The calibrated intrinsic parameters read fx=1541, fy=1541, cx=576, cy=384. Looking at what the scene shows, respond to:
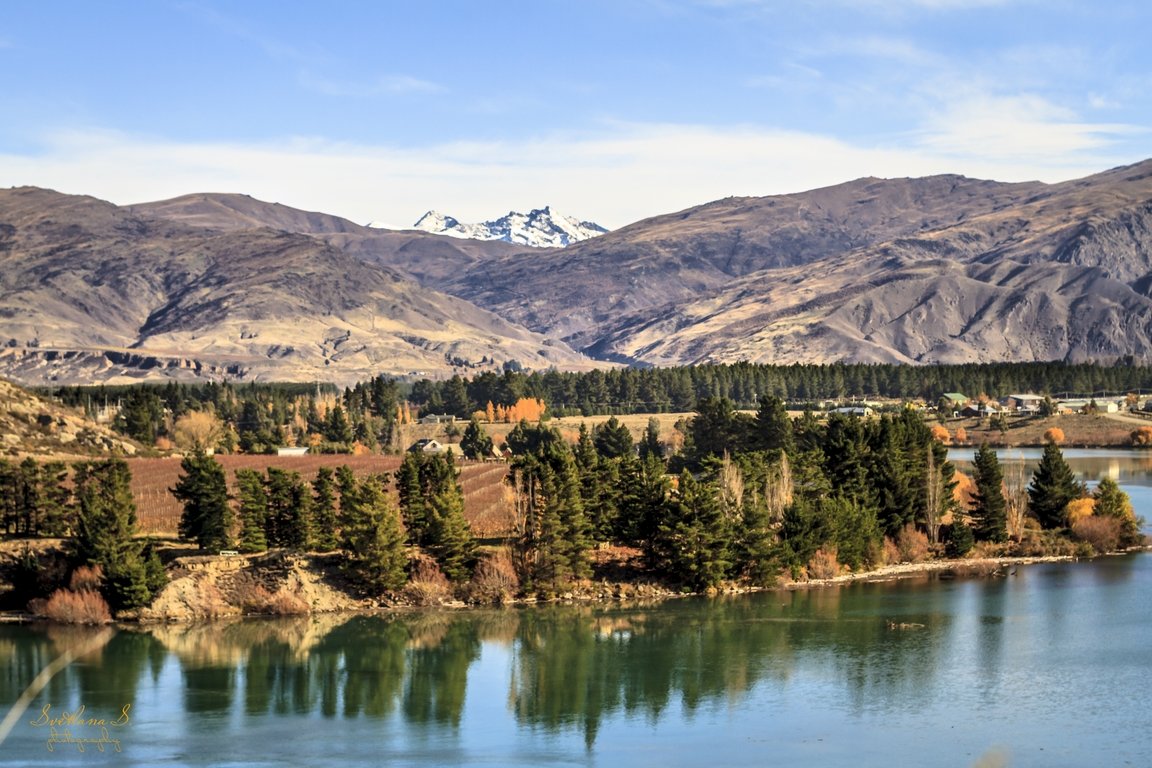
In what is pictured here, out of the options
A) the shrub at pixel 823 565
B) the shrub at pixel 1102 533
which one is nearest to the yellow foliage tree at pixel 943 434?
the shrub at pixel 1102 533

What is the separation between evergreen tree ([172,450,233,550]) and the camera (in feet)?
276

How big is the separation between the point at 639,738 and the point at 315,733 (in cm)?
1223

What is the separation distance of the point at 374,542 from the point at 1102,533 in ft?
161

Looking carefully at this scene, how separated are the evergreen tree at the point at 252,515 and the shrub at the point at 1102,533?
5332 cm

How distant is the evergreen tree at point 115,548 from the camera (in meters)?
77.8

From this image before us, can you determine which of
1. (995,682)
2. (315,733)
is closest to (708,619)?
(995,682)

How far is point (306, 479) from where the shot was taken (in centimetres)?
11606

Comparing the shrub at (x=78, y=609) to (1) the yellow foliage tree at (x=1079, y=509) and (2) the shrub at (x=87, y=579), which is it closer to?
(2) the shrub at (x=87, y=579)

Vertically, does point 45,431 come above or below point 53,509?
above

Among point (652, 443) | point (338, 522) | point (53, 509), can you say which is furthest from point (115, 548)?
point (652, 443)

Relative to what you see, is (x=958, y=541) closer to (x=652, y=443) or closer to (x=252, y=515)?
(x=252, y=515)

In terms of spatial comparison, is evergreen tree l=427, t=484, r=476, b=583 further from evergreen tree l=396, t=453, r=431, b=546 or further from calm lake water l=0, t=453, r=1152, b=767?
calm lake water l=0, t=453, r=1152, b=767

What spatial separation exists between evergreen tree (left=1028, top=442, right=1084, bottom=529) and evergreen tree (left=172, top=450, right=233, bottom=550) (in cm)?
5378

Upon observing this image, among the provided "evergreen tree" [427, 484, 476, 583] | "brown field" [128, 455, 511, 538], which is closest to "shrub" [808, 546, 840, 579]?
"brown field" [128, 455, 511, 538]
